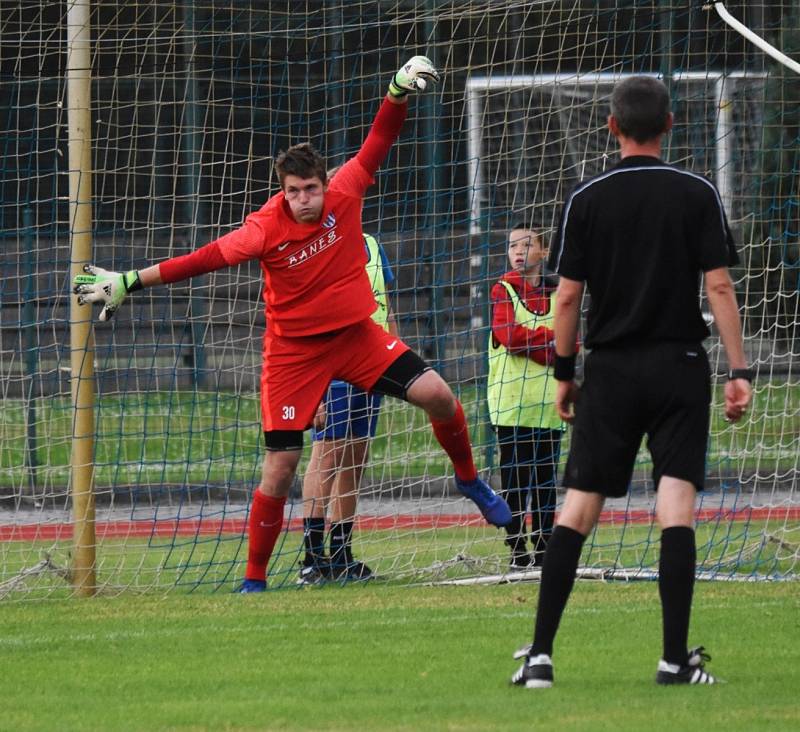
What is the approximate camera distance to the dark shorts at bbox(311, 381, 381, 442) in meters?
9.13

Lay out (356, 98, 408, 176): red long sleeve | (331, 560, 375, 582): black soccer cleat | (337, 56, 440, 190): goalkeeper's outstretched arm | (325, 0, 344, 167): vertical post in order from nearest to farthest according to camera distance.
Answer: (337, 56, 440, 190): goalkeeper's outstretched arm
(356, 98, 408, 176): red long sleeve
(331, 560, 375, 582): black soccer cleat
(325, 0, 344, 167): vertical post

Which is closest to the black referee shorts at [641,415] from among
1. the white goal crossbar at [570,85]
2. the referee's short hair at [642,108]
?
the referee's short hair at [642,108]

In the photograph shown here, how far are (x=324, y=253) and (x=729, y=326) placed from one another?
121 inches

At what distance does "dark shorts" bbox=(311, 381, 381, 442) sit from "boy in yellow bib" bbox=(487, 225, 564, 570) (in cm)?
75

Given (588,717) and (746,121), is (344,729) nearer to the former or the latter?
(588,717)

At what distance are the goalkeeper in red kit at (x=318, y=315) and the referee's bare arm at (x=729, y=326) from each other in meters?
2.92

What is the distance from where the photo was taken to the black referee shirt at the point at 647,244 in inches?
211

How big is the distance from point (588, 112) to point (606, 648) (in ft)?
17.1

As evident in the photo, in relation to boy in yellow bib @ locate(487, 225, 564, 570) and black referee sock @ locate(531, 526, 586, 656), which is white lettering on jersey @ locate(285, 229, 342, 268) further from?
black referee sock @ locate(531, 526, 586, 656)

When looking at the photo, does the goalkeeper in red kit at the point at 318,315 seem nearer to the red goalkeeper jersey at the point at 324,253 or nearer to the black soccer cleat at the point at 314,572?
the red goalkeeper jersey at the point at 324,253

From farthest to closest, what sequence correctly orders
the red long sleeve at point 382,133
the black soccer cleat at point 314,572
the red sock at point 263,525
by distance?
the black soccer cleat at point 314,572, the red sock at point 263,525, the red long sleeve at point 382,133

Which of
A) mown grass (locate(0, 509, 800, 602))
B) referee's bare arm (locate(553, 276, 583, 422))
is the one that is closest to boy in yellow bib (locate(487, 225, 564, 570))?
mown grass (locate(0, 509, 800, 602))

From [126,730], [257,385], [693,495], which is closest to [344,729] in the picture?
[126,730]

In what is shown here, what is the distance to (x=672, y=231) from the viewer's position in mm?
5359
